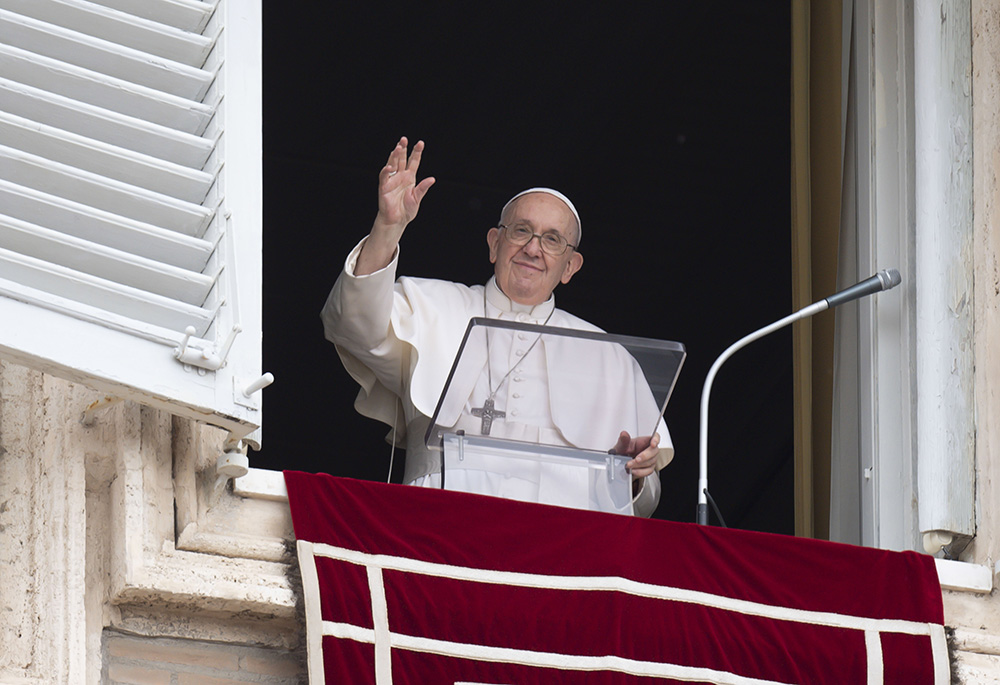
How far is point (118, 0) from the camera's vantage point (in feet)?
13.5

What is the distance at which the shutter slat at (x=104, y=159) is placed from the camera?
380 centimetres

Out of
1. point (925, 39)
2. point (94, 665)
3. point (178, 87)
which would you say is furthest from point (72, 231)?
point (925, 39)

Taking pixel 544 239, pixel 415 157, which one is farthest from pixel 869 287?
pixel 415 157

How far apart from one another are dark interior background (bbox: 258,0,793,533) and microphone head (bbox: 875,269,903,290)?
2.53 metres

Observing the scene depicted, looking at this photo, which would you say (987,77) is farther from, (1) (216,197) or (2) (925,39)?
(1) (216,197)

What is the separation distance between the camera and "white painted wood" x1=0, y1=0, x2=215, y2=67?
158 inches

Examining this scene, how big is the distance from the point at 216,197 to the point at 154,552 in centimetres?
73

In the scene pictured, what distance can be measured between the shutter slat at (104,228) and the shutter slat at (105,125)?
0.20 m

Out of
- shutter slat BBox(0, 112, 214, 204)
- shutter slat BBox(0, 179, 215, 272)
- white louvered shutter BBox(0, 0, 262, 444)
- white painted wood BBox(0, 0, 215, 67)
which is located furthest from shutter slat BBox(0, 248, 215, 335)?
white painted wood BBox(0, 0, 215, 67)

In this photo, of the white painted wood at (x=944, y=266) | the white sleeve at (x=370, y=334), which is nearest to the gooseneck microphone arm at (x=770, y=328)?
the white painted wood at (x=944, y=266)

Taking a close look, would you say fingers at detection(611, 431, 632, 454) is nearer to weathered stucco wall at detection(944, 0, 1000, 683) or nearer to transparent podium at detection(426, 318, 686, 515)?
transparent podium at detection(426, 318, 686, 515)

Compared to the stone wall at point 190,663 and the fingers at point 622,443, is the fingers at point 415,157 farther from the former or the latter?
the stone wall at point 190,663

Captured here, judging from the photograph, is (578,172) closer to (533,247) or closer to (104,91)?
(533,247)

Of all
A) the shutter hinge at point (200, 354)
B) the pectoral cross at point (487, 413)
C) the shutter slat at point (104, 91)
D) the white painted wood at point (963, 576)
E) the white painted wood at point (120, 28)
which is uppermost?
the white painted wood at point (120, 28)
